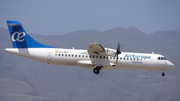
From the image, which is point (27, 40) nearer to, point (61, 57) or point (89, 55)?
point (61, 57)

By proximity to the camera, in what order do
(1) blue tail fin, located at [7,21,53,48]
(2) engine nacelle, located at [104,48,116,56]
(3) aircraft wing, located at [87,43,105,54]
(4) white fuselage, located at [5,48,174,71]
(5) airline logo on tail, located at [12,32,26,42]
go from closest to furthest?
(3) aircraft wing, located at [87,43,105,54], (2) engine nacelle, located at [104,48,116,56], (4) white fuselage, located at [5,48,174,71], (1) blue tail fin, located at [7,21,53,48], (5) airline logo on tail, located at [12,32,26,42]

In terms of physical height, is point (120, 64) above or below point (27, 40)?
below

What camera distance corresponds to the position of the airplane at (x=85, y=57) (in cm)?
4609

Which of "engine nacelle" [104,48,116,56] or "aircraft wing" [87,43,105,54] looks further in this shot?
"engine nacelle" [104,48,116,56]

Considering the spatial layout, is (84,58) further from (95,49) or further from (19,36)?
(19,36)

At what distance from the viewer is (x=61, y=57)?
46.2 metres

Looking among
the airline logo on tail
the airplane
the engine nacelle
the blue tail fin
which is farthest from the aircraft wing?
the airline logo on tail

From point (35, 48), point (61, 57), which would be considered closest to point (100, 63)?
point (61, 57)

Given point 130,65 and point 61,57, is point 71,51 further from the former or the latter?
point 130,65

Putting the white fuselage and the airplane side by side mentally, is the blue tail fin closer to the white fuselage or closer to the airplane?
the airplane

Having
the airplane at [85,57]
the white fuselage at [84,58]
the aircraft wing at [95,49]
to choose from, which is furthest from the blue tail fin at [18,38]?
the aircraft wing at [95,49]

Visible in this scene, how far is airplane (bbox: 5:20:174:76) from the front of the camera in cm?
4609

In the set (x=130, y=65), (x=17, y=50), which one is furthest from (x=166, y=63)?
(x=17, y=50)

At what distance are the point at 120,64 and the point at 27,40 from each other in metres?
13.1
